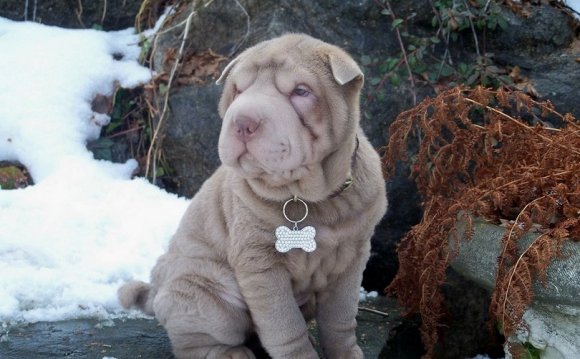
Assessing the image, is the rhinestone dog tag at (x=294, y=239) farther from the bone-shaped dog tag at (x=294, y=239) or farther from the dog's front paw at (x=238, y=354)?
the dog's front paw at (x=238, y=354)

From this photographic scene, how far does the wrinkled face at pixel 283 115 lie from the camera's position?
252 cm

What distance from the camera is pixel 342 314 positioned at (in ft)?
9.91

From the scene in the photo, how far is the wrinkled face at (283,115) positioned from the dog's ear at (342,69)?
55 mm

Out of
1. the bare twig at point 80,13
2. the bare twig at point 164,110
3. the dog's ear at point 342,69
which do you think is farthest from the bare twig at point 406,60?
the bare twig at point 80,13

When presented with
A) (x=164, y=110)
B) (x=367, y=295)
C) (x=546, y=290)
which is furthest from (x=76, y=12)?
(x=546, y=290)

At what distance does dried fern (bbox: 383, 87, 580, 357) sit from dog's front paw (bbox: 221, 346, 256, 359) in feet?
2.91

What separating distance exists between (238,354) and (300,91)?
3.67 feet

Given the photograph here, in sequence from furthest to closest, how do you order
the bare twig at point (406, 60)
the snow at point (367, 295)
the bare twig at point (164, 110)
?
the bare twig at point (164, 110) → the bare twig at point (406, 60) → the snow at point (367, 295)

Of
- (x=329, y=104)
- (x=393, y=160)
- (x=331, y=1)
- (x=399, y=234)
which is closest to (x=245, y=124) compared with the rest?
(x=329, y=104)

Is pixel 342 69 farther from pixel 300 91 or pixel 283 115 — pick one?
pixel 283 115

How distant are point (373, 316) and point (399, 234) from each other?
86 centimetres

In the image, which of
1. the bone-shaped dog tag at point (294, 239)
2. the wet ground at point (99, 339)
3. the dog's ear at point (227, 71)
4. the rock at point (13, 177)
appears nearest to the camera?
the bone-shaped dog tag at point (294, 239)

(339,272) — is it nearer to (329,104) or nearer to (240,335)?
(240,335)

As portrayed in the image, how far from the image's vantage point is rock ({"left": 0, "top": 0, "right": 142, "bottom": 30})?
6008 mm
